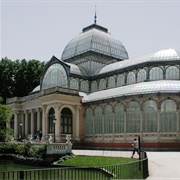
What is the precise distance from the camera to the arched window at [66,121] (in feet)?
139

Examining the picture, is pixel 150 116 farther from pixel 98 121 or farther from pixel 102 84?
pixel 102 84

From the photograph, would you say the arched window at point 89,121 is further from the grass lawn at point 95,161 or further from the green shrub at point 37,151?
the grass lawn at point 95,161

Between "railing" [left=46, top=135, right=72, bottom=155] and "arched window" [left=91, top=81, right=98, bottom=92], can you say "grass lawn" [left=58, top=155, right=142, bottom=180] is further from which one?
"arched window" [left=91, top=81, right=98, bottom=92]

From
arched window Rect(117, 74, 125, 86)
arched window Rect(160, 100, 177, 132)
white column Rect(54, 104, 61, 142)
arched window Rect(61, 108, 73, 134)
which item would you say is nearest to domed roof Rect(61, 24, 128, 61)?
arched window Rect(117, 74, 125, 86)

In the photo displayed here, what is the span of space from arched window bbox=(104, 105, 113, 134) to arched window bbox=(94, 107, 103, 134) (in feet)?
2.60

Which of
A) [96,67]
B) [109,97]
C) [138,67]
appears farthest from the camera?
[96,67]

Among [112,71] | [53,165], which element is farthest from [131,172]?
[112,71]

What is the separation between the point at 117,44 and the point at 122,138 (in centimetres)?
2400

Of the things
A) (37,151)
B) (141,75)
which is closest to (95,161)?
(37,151)

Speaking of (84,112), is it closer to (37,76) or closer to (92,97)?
(92,97)

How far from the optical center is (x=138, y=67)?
43312 millimetres

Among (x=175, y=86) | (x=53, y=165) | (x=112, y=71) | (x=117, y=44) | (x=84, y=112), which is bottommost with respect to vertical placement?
(x=53, y=165)

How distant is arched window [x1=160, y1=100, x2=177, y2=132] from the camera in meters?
35.6

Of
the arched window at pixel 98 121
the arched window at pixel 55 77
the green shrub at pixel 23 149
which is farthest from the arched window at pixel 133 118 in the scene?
the arched window at pixel 55 77
